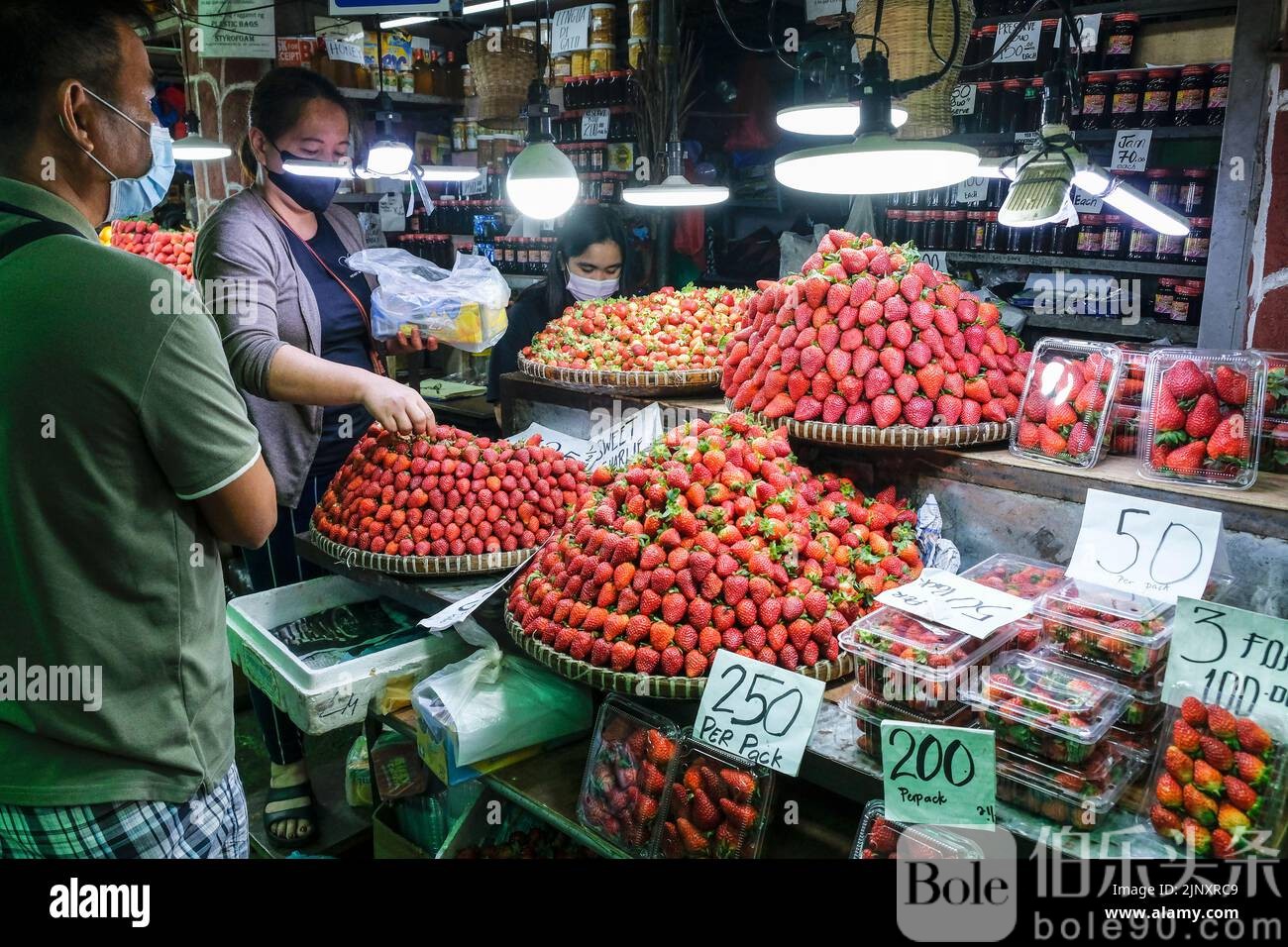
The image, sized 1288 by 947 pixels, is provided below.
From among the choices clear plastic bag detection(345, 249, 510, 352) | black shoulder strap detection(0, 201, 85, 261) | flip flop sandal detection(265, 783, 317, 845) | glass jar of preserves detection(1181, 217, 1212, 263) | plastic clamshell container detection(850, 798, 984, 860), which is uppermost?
glass jar of preserves detection(1181, 217, 1212, 263)

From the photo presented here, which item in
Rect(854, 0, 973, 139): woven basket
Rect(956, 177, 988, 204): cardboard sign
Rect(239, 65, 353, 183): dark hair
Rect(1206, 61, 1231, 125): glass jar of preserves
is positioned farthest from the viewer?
Rect(956, 177, 988, 204): cardboard sign

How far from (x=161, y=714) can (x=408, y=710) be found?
0.93m

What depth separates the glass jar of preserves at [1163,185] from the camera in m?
4.41

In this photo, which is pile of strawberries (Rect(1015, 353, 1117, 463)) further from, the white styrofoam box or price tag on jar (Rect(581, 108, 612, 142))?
price tag on jar (Rect(581, 108, 612, 142))

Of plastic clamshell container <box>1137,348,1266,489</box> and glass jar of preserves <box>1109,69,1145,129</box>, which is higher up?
glass jar of preserves <box>1109,69,1145,129</box>

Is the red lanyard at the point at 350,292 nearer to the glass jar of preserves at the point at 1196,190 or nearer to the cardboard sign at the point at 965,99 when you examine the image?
the cardboard sign at the point at 965,99

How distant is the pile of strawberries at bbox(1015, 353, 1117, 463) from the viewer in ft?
6.30

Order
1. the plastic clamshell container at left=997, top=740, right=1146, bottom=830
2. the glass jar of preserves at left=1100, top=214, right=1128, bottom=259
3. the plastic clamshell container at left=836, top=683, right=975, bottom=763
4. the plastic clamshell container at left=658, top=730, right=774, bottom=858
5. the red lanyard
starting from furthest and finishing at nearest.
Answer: the glass jar of preserves at left=1100, top=214, right=1128, bottom=259 → the red lanyard → the plastic clamshell container at left=658, top=730, right=774, bottom=858 → the plastic clamshell container at left=836, top=683, right=975, bottom=763 → the plastic clamshell container at left=997, top=740, right=1146, bottom=830

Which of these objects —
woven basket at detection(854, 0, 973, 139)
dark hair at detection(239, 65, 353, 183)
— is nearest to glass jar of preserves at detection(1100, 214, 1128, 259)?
woven basket at detection(854, 0, 973, 139)

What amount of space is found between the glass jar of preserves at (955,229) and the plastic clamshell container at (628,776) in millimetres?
4350

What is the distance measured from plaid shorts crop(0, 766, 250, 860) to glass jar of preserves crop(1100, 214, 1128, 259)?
15.9 ft

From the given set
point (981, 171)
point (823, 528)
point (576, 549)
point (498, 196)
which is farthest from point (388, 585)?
point (498, 196)

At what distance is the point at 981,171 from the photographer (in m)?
3.76

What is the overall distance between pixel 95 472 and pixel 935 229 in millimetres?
5008
